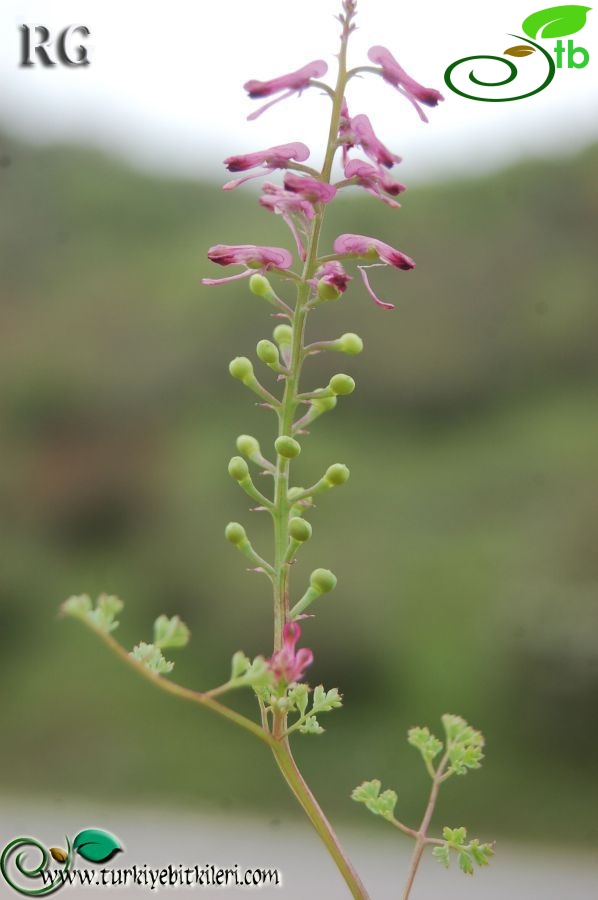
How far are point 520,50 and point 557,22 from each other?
9 cm

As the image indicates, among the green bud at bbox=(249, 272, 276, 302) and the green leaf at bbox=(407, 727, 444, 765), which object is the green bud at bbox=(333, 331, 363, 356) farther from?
the green leaf at bbox=(407, 727, 444, 765)

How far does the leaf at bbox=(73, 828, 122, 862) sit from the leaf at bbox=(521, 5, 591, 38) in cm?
83

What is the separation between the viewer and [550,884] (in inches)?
138

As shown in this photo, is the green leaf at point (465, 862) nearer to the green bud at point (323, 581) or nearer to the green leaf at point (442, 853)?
the green leaf at point (442, 853)

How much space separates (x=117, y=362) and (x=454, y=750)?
448cm

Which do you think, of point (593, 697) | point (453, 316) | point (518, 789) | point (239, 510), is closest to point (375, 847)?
point (518, 789)

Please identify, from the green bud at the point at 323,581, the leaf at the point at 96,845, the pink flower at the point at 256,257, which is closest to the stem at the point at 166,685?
the green bud at the point at 323,581

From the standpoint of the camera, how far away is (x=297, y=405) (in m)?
0.51

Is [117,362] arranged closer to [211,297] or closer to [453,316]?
[211,297]

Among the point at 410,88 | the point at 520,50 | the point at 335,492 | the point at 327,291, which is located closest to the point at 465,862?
the point at 327,291

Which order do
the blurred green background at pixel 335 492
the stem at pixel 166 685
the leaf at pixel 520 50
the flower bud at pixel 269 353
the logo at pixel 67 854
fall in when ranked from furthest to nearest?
the blurred green background at pixel 335 492 → the leaf at pixel 520 50 → the logo at pixel 67 854 → the flower bud at pixel 269 353 → the stem at pixel 166 685

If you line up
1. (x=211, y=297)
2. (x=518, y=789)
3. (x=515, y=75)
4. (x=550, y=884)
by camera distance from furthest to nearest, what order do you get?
1. (x=211, y=297)
2. (x=518, y=789)
3. (x=550, y=884)
4. (x=515, y=75)

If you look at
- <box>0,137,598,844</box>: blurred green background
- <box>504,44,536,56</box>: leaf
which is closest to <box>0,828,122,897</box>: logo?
<box>504,44,536,56</box>: leaf

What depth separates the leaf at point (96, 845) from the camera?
27.0 inches
